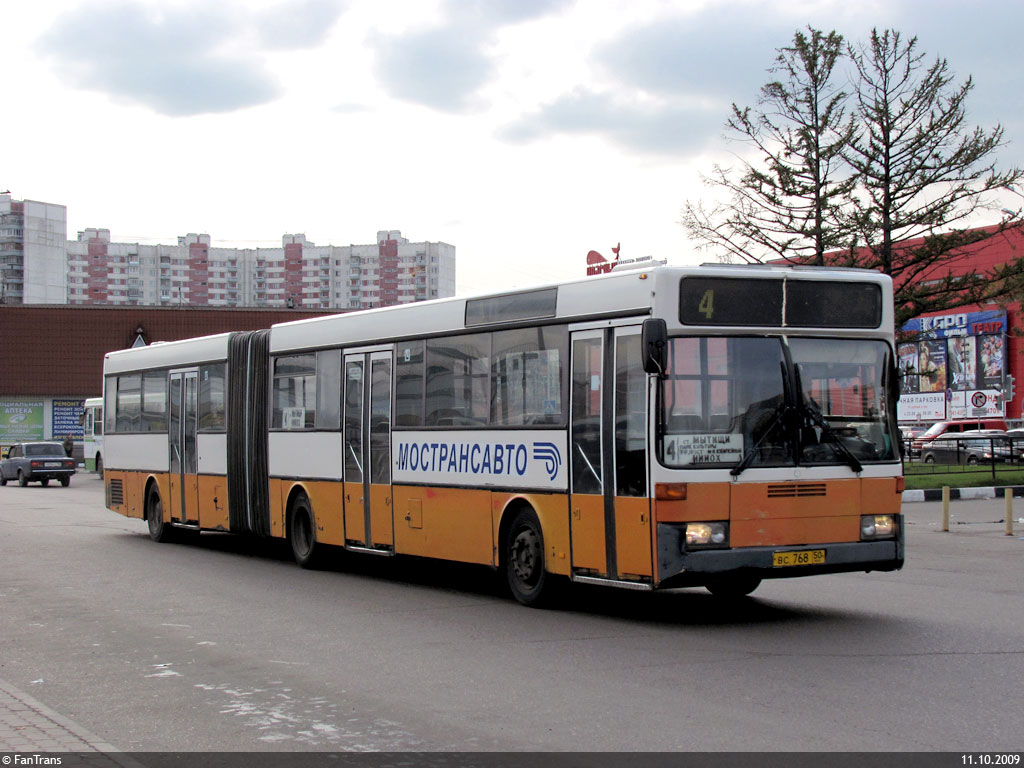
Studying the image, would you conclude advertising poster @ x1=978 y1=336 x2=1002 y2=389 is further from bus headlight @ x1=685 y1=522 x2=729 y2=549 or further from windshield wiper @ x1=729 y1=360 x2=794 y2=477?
bus headlight @ x1=685 y1=522 x2=729 y2=549

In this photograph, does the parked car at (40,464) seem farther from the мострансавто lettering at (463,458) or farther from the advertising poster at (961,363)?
the advertising poster at (961,363)

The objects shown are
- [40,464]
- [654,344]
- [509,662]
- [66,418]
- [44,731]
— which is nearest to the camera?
[44,731]

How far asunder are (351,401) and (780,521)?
257 inches

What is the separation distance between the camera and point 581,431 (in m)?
10.9

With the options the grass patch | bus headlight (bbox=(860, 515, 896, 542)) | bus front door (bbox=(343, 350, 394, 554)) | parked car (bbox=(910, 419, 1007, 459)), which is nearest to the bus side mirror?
bus headlight (bbox=(860, 515, 896, 542))

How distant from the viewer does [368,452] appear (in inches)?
575

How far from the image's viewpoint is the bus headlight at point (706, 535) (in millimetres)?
9836

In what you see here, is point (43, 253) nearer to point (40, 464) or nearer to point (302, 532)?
point (40, 464)

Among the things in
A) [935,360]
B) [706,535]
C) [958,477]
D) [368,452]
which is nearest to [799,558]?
[706,535]

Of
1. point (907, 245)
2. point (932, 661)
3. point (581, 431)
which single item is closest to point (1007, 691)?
point (932, 661)

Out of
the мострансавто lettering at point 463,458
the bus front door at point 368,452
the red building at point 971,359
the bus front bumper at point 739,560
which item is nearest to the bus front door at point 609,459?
the bus front bumper at point 739,560

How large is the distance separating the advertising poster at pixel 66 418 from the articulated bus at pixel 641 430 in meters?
61.4

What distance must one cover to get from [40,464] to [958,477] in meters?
32.4

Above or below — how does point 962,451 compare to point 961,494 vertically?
above
